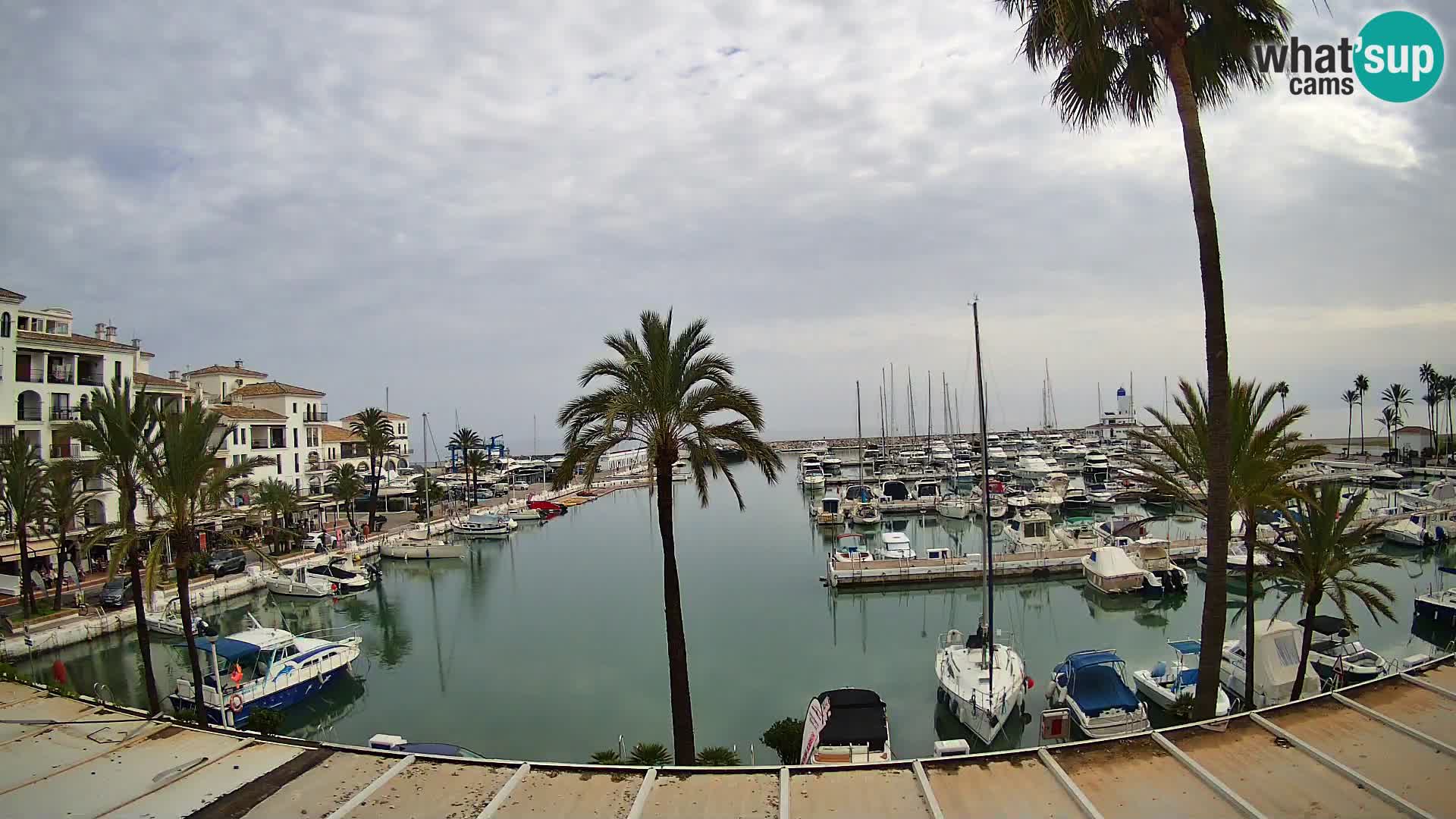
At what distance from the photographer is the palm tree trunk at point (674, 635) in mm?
13328

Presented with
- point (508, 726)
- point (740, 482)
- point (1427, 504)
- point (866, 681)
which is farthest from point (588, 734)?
point (740, 482)

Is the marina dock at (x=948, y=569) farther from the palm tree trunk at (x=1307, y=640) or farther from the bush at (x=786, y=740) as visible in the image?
the palm tree trunk at (x=1307, y=640)

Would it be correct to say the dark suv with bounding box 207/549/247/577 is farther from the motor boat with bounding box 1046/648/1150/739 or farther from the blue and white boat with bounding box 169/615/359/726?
the motor boat with bounding box 1046/648/1150/739

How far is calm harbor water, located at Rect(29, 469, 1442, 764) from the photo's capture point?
1995 centimetres

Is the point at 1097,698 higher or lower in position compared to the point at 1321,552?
lower

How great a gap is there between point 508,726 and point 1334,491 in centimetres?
1953

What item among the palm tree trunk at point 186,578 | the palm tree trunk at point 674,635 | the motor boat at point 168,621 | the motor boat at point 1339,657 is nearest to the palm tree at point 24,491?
the motor boat at point 168,621

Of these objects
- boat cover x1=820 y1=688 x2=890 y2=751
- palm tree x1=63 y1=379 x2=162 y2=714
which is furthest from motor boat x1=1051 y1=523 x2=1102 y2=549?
palm tree x1=63 y1=379 x2=162 y2=714

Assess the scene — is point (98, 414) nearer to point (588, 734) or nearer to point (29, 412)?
point (588, 734)

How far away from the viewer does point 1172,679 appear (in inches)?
756

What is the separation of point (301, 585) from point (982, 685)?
32.2 meters

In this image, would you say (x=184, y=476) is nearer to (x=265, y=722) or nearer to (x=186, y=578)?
(x=186, y=578)

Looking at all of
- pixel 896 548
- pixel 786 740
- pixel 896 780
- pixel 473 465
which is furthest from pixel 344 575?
pixel 896 780

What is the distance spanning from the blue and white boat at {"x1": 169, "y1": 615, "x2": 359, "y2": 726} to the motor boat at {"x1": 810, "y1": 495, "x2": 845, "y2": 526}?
34.8 m
